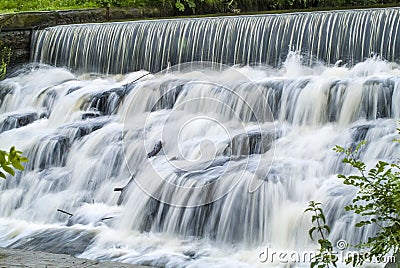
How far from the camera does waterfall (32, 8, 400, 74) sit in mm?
10062

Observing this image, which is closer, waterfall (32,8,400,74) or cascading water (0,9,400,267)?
cascading water (0,9,400,267)

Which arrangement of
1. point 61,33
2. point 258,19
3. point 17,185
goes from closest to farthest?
point 17,185 < point 258,19 < point 61,33

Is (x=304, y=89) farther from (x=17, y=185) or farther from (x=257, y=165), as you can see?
(x=17, y=185)

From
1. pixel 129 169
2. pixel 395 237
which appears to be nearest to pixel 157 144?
pixel 129 169

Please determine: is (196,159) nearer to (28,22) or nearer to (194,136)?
(194,136)

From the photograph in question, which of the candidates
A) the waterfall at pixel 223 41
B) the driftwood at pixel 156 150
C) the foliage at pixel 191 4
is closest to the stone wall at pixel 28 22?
the waterfall at pixel 223 41

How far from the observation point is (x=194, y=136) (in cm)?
815

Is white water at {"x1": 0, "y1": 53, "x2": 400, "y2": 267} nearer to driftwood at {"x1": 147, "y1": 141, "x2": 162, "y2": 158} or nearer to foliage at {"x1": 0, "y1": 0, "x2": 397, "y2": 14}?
driftwood at {"x1": 147, "y1": 141, "x2": 162, "y2": 158}

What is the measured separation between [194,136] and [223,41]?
344 centimetres

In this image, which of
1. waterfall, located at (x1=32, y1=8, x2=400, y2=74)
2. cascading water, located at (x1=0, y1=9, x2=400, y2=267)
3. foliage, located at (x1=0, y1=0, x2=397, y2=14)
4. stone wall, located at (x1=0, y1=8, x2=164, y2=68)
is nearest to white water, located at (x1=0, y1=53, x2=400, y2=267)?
cascading water, located at (x1=0, y1=9, x2=400, y2=267)

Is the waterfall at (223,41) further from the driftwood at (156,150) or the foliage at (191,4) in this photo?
the driftwood at (156,150)

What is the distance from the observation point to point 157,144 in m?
8.17

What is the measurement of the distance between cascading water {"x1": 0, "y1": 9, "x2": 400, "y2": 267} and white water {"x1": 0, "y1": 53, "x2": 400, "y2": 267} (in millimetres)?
17

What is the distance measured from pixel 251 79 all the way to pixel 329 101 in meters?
1.67
